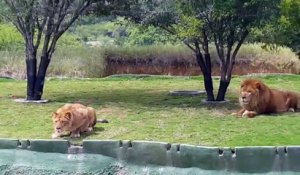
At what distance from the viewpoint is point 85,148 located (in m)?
7.71

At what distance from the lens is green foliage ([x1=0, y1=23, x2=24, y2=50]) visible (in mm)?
20641

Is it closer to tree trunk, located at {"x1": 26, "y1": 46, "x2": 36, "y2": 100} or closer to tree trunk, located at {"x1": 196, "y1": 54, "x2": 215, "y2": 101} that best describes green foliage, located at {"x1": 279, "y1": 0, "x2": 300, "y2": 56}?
tree trunk, located at {"x1": 196, "y1": 54, "x2": 215, "y2": 101}

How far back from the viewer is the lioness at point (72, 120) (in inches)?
329

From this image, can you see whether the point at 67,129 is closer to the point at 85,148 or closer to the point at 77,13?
the point at 85,148

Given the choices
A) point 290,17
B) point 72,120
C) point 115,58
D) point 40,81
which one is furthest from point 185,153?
point 115,58

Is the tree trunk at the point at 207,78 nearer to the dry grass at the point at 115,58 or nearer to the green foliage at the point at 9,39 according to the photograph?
the dry grass at the point at 115,58

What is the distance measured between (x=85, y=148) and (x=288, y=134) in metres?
2.60

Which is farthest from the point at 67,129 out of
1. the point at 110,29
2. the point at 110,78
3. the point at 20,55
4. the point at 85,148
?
the point at 110,29

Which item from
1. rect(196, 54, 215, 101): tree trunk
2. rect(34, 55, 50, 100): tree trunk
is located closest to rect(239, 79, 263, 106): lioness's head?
rect(196, 54, 215, 101): tree trunk

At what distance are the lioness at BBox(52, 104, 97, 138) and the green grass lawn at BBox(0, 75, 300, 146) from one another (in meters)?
0.15

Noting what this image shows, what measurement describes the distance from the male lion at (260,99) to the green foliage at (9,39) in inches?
456

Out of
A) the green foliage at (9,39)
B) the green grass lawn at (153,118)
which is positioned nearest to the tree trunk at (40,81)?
the green grass lawn at (153,118)

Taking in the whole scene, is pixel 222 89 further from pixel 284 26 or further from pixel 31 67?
pixel 31 67

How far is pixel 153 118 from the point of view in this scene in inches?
390
